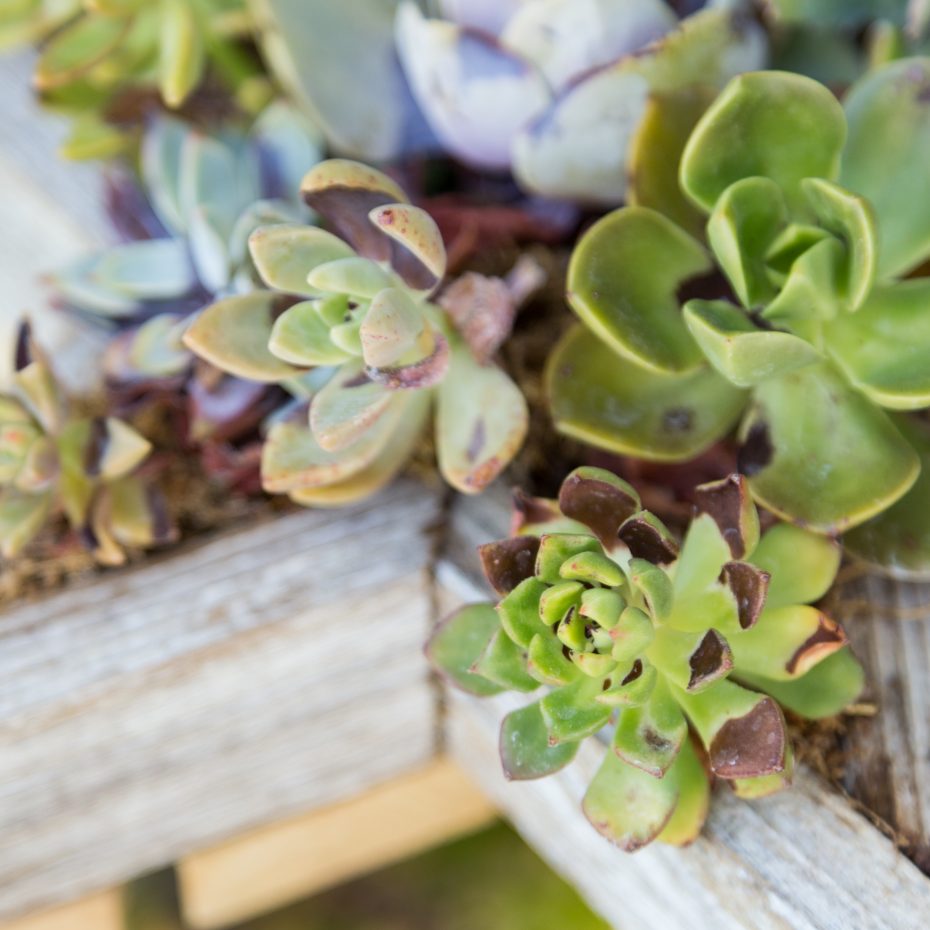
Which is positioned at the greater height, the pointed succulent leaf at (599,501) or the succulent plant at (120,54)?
the succulent plant at (120,54)

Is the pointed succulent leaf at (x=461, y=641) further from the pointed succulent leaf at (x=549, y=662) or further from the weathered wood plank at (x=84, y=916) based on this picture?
the weathered wood plank at (x=84, y=916)

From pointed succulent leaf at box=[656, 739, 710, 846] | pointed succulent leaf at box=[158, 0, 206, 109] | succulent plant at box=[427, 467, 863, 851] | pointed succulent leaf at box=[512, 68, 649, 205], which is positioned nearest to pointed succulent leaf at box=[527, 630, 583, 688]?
succulent plant at box=[427, 467, 863, 851]

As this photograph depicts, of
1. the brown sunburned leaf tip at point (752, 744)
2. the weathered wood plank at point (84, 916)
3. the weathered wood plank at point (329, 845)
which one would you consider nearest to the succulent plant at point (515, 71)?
the brown sunburned leaf tip at point (752, 744)

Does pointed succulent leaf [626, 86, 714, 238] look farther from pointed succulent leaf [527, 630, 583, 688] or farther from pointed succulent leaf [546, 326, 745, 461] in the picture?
pointed succulent leaf [527, 630, 583, 688]

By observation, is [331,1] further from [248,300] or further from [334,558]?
[334,558]

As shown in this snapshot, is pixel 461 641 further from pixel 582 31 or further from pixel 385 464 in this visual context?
pixel 582 31

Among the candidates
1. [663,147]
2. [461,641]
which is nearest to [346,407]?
[461,641]
